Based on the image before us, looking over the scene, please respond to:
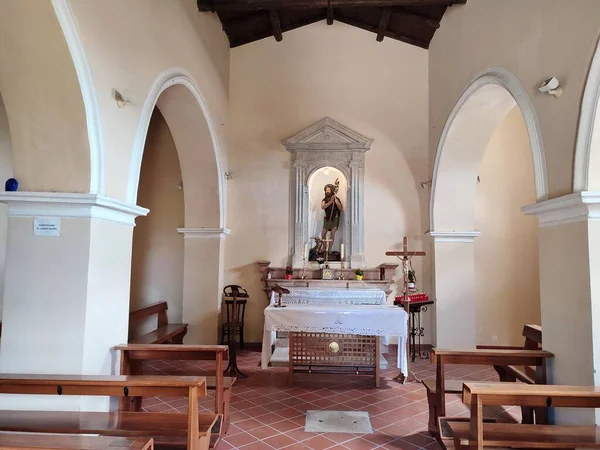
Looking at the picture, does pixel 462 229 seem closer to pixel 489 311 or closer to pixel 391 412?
pixel 489 311

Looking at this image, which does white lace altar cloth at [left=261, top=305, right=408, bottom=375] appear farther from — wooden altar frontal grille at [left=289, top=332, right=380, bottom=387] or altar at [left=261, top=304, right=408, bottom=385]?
wooden altar frontal grille at [left=289, top=332, right=380, bottom=387]

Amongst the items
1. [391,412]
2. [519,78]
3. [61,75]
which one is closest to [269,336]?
[391,412]

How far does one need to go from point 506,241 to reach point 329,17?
4.28 m

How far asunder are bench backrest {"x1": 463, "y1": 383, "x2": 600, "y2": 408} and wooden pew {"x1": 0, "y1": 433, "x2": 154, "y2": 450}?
1.58 metres

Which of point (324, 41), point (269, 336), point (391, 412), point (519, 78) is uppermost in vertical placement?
point (324, 41)

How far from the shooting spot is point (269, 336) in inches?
174

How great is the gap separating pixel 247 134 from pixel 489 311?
453cm

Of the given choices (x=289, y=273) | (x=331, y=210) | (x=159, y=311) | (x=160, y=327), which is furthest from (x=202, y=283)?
(x=331, y=210)

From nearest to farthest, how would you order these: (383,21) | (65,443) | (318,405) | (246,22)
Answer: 1. (65,443)
2. (318,405)
3. (383,21)
4. (246,22)

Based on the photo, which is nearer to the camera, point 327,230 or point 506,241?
point 506,241

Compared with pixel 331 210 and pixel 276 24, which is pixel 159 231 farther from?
pixel 276 24

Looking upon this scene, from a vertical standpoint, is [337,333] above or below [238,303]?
below

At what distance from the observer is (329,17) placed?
630 centimetres

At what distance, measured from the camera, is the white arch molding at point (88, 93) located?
2.38 metres
